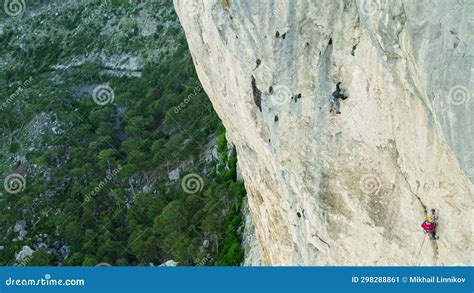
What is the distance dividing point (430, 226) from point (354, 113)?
3483 millimetres

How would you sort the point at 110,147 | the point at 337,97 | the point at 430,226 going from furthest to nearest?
the point at 110,147 < the point at 337,97 < the point at 430,226

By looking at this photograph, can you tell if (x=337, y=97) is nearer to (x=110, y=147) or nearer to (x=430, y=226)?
(x=430, y=226)

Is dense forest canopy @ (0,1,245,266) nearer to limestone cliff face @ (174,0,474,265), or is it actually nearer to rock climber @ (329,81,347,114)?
limestone cliff face @ (174,0,474,265)

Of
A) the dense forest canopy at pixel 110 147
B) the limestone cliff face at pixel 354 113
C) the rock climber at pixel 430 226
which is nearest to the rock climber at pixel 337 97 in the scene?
the limestone cliff face at pixel 354 113

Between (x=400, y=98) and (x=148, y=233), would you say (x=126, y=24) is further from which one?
(x=400, y=98)

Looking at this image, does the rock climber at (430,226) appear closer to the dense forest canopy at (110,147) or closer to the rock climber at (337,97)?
the rock climber at (337,97)

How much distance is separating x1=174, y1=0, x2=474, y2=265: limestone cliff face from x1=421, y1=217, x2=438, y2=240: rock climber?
183 mm

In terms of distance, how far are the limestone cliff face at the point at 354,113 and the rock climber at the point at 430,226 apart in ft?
0.60

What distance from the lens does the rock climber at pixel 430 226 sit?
14.3m

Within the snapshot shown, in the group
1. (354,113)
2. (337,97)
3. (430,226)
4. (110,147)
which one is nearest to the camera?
(430,226)

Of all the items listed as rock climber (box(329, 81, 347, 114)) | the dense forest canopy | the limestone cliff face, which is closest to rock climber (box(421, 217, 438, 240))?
the limestone cliff face

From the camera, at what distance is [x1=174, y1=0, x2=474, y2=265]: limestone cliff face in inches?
451

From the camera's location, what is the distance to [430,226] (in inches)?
564

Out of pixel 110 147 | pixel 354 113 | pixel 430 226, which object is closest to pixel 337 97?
pixel 354 113
